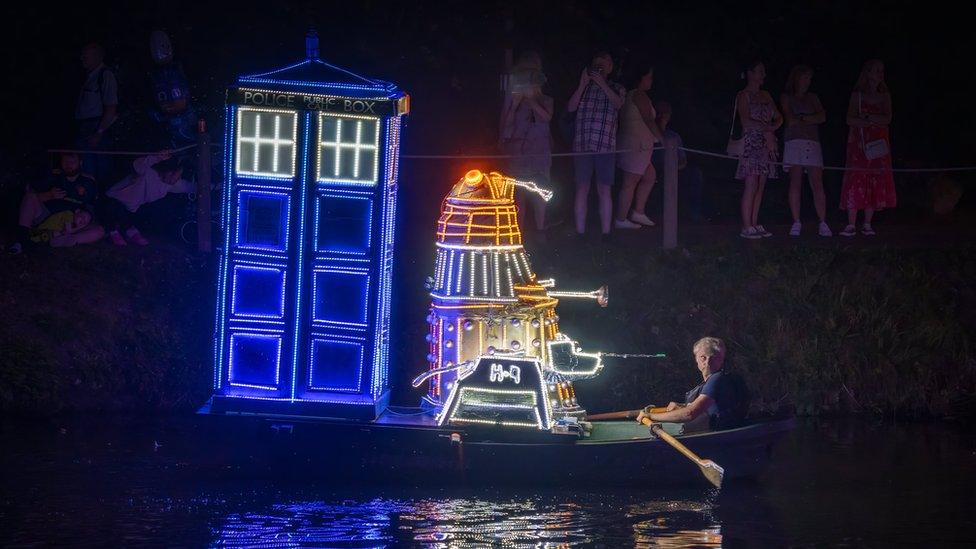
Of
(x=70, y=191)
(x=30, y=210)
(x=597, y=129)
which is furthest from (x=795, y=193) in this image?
(x=30, y=210)

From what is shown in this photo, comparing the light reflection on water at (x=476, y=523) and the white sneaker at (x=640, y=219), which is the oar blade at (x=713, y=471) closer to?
the light reflection on water at (x=476, y=523)

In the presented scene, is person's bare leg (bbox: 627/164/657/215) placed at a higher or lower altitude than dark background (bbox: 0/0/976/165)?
lower

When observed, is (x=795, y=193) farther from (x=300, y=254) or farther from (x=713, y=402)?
(x=300, y=254)

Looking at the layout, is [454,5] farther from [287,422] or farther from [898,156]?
[287,422]

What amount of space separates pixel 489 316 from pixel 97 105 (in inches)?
271

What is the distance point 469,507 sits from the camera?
16.3m

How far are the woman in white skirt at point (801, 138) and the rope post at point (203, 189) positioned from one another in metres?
6.63

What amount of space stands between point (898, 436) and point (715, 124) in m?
7.65

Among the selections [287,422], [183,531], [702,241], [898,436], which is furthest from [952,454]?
[183,531]

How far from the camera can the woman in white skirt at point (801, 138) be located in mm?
21594

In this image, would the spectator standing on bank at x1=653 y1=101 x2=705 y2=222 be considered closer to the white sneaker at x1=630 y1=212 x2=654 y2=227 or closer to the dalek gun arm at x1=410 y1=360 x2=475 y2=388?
the white sneaker at x1=630 y1=212 x2=654 y2=227

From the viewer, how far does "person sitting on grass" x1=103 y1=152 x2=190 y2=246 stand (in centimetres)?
2114

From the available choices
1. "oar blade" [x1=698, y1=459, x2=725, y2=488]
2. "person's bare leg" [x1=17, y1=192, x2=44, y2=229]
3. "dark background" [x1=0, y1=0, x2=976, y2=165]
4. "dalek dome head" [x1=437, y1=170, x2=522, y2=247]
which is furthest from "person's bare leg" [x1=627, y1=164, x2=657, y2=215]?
"person's bare leg" [x1=17, y1=192, x2=44, y2=229]

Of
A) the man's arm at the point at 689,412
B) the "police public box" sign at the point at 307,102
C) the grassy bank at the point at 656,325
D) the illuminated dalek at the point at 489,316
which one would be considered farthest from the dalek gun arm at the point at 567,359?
the grassy bank at the point at 656,325
